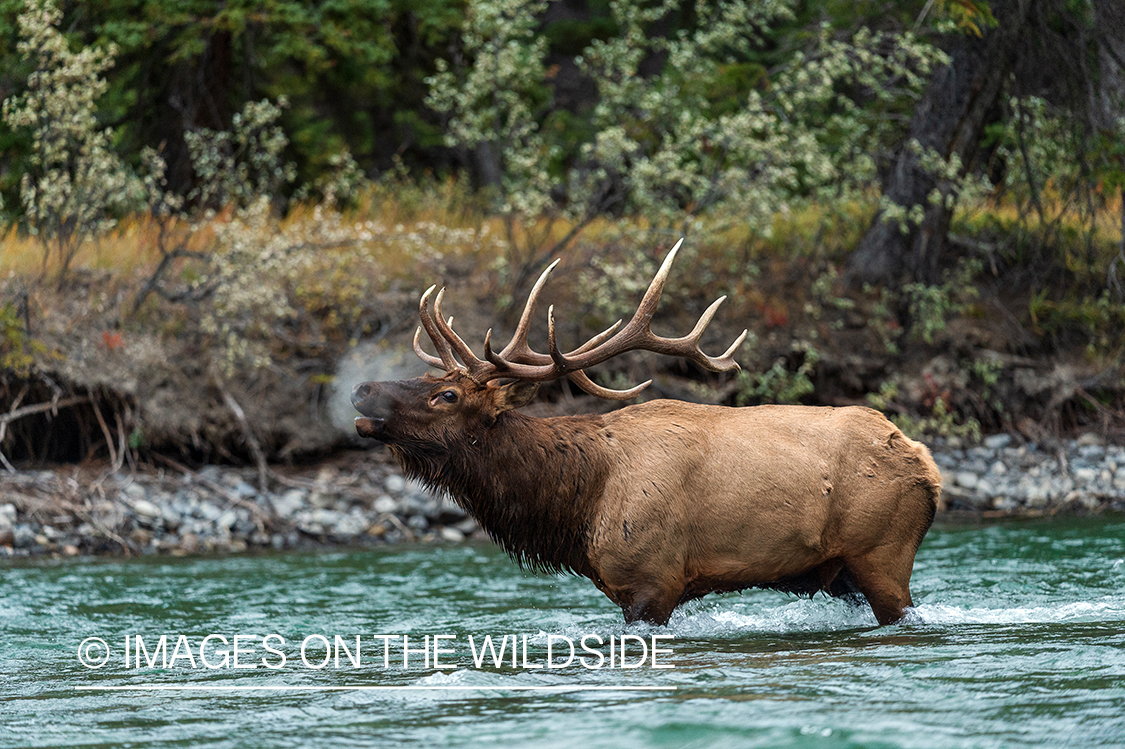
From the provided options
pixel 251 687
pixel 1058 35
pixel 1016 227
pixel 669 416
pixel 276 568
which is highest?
pixel 1058 35

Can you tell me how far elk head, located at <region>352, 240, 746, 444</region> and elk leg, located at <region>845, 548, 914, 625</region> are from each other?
120 cm

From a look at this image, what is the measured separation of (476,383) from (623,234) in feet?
22.3

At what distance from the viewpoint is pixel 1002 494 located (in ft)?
38.2

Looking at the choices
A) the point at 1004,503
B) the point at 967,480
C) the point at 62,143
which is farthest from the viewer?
the point at 967,480

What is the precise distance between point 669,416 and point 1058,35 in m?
8.26

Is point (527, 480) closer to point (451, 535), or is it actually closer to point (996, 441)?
point (451, 535)

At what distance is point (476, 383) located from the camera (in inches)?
241

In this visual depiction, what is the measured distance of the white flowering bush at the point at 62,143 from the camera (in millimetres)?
11500

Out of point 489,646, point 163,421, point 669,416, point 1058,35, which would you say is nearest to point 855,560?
point 669,416

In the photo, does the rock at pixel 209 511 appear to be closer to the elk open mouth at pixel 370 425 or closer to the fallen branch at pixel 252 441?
the fallen branch at pixel 252 441

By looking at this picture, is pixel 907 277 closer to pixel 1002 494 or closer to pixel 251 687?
pixel 1002 494

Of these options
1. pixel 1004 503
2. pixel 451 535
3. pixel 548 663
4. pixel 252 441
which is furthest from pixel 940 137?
pixel 548 663

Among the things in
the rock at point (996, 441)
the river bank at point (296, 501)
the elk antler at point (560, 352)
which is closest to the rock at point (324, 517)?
the river bank at point (296, 501)

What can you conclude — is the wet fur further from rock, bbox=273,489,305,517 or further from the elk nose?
rock, bbox=273,489,305,517
